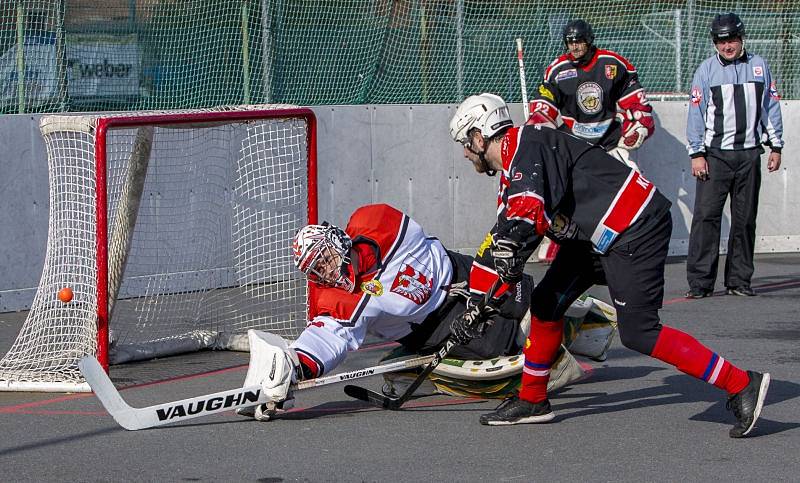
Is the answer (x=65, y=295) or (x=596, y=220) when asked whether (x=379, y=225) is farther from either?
(x=65, y=295)

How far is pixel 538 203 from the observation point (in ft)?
16.7

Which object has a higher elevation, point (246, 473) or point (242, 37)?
point (242, 37)

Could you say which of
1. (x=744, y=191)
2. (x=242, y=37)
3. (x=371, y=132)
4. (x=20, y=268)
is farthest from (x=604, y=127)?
(x=20, y=268)

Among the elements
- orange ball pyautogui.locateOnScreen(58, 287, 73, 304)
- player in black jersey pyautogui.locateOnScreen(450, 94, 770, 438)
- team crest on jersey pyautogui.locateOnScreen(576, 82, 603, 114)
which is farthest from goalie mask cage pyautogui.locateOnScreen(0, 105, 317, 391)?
team crest on jersey pyautogui.locateOnScreen(576, 82, 603, 114)

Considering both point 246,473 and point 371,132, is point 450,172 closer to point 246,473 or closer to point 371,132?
point 371,132

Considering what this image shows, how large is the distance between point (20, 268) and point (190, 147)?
1.54 metres

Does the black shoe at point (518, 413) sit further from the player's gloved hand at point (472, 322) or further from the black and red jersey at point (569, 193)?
the black and red jersey at point (569, 193)

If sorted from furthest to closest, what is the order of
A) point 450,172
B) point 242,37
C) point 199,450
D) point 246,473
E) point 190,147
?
point 450,172
point 242,37
point 190,147
point 199,450
point 246,473

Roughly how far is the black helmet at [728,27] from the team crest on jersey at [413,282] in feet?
13.5

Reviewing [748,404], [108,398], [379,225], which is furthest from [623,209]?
[108,398]

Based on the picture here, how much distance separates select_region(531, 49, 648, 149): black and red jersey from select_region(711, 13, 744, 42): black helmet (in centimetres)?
84

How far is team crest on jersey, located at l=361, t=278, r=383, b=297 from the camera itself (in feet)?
18.9

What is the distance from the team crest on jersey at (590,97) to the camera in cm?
Result: 979

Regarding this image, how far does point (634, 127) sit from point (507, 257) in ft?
16.2
